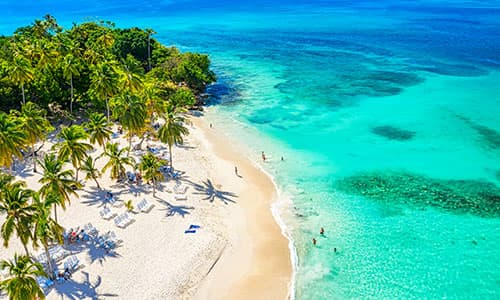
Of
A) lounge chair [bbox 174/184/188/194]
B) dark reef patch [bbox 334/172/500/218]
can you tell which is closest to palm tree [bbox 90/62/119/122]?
lounge chair [bbox 174/184/188/194]

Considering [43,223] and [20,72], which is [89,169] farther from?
[20,72]

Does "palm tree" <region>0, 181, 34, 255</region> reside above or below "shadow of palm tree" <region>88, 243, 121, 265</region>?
above

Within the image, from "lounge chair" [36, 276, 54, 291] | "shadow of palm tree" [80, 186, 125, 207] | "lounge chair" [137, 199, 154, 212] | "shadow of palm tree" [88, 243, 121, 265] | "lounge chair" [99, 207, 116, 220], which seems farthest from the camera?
"shadow of palm tree" [80, 186, 125, 207]

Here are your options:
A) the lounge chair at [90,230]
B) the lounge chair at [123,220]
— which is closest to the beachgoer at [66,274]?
the lounge chair at [90,230]

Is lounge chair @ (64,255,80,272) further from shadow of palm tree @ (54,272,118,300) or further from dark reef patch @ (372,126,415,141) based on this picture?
dark reef patch @ (372,126,415,141)

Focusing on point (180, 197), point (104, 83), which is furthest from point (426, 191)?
point (104, 83)

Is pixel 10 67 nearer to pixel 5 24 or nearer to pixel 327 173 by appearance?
pixel 327 173

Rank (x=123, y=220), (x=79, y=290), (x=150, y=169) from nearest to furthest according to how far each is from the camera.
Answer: (x=79, y=290), (x=123, y=220), (x=150, y=169)
